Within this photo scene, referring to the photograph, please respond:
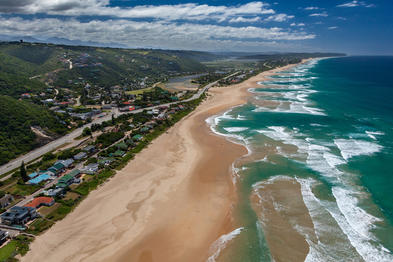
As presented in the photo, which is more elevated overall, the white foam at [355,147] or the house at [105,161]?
the white foam at [355,147]

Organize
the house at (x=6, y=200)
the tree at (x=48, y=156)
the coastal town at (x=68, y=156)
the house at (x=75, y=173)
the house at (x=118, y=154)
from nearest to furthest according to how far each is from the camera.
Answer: the coastal town at (x=68, y=156) < the house at (x=6, y=200) < the house at (x=75, y=173) < the tree at (x=48, y=156) < the house at (x=118, y=154)

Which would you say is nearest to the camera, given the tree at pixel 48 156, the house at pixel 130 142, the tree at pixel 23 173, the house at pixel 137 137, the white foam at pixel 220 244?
the white foam at pixel 220 244

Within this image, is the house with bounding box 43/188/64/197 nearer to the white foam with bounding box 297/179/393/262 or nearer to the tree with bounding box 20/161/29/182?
the tree with bounding box 20/161/29/182

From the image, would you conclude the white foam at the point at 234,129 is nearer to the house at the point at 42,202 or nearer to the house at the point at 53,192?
the house at the point at 53,192

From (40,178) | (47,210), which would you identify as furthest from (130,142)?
(47,210)

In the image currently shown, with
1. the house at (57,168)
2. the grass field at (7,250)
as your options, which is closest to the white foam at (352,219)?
the grass field at (7,250)

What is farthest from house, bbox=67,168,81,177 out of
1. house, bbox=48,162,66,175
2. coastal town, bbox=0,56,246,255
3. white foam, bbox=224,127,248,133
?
white foam, bbox=224,127,248,133
